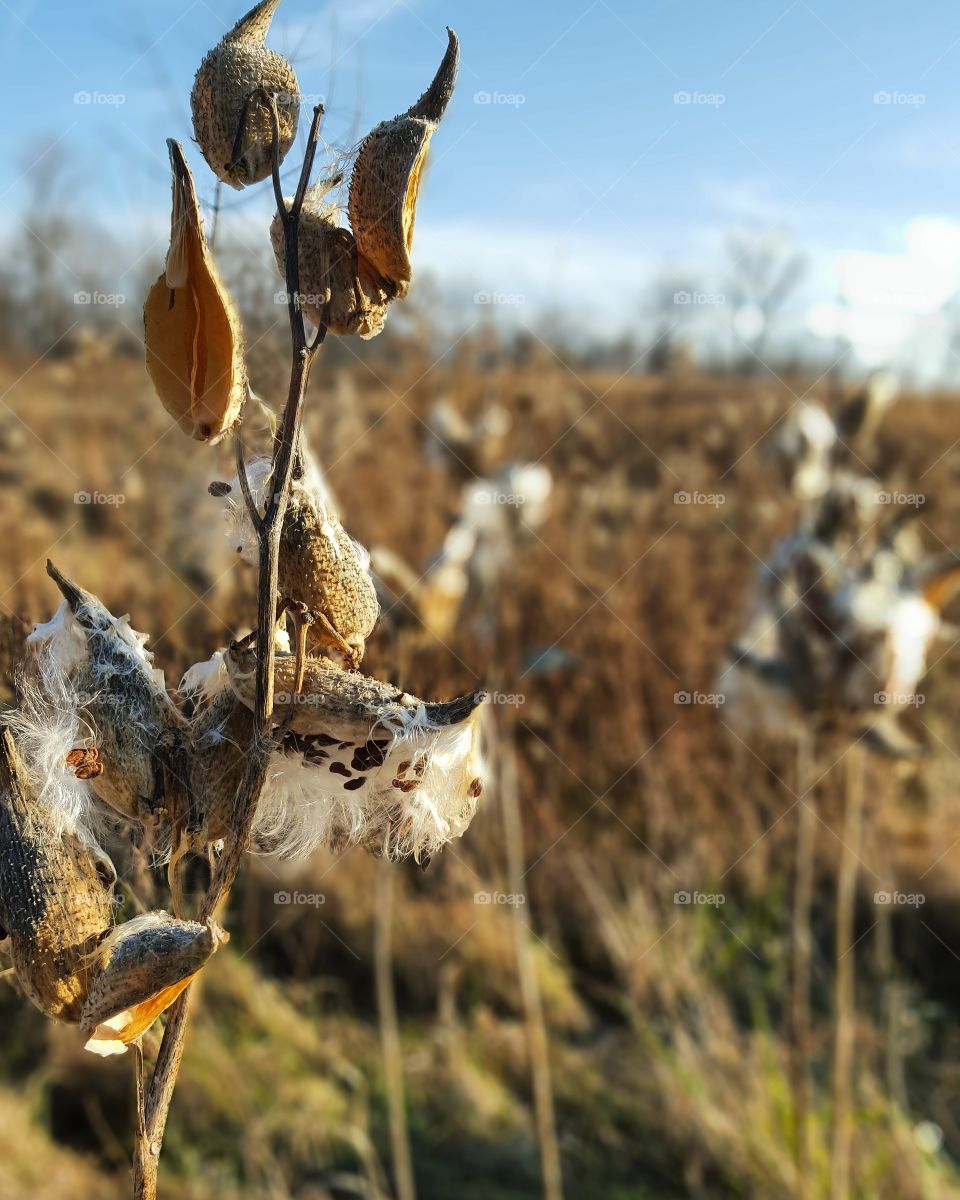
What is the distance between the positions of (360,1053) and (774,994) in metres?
1.37

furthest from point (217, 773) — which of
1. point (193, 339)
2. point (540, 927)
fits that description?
point (540, 927)

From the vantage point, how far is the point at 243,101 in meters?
0.53

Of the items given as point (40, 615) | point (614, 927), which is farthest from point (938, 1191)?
point (40, 615)

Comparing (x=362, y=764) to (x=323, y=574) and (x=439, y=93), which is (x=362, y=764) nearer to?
(x=323, y=574)

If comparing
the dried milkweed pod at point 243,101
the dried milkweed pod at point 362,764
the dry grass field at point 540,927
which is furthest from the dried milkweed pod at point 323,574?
the dry grass field at point 540,927

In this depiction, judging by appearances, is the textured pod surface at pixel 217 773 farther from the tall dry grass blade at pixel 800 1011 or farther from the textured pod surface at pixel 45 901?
the tall dry grass blade at pixel 800 1011

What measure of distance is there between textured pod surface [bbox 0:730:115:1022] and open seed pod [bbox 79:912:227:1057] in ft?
0.07

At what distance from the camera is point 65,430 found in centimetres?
648

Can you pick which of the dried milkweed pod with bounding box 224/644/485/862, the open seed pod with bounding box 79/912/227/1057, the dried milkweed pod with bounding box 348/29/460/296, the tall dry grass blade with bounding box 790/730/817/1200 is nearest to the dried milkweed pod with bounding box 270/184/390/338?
the dried milkweed pod with bounding box 348/29/460/296

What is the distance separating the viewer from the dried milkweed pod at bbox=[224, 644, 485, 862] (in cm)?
53

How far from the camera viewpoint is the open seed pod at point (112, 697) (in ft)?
1.80

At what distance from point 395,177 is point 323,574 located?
7.6 inches

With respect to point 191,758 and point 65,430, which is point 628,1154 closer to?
point 191,758

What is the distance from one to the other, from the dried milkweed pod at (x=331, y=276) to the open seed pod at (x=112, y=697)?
0.63 feet
